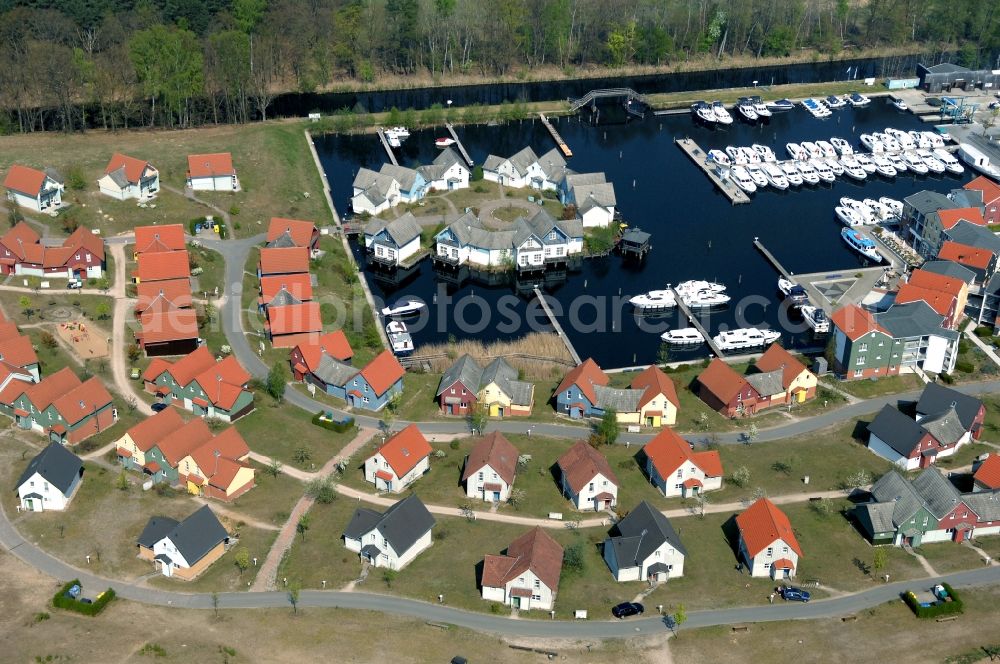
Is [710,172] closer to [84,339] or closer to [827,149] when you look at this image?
[827,149]

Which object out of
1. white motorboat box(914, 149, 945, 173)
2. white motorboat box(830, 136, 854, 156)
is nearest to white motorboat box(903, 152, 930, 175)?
white motorboat box(914, 149, 945, 173)

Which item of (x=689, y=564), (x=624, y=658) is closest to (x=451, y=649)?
(x=624, y=658)

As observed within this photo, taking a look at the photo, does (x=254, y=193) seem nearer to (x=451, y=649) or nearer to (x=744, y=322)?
(x=744, y=322)

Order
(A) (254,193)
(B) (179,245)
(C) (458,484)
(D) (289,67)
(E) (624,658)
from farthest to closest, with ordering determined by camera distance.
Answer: (D) (289,67)
(A) (254,193)
(B) (179,245)
(C) (458,484)
(E) (624,658)

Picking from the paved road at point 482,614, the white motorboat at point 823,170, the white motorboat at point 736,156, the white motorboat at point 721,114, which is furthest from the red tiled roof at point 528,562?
the white motorboat at point 721,114

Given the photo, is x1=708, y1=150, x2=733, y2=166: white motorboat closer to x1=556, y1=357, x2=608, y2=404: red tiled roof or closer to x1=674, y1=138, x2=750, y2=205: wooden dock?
x1=674, y1=138, x2=750, y2=205: wooden dock

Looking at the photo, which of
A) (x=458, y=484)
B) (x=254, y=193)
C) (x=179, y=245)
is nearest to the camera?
(x=458, y=484)

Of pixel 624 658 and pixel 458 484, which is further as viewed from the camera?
pixel 458 484
